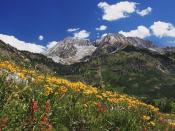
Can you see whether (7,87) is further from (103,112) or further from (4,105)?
(103,112)

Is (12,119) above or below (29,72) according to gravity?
below

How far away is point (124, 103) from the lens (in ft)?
58.4

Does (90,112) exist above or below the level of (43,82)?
below

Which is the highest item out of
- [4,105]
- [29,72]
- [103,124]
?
[29,72]

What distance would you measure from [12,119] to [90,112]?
5.61 meters

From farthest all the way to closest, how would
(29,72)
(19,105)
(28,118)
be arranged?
1. (29,72)
2. (19,105)
3. (28,118)

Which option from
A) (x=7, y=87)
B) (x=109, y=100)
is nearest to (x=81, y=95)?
(x=109, y=100)

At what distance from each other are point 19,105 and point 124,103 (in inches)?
372

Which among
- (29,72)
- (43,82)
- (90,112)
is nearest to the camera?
(90,112)

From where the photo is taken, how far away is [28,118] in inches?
307

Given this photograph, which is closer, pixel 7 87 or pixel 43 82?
pixel 7 87

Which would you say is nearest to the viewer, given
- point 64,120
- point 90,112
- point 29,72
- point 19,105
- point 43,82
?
point 19,105

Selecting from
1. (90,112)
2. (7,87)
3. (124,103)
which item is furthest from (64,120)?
(124,103)

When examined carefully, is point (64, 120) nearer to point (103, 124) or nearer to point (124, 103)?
point (103, 124)
